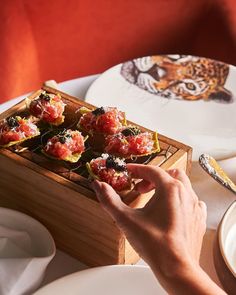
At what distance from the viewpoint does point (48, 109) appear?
1166 millimetres

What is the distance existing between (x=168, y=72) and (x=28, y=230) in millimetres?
691

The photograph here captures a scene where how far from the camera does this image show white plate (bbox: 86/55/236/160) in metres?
1.44

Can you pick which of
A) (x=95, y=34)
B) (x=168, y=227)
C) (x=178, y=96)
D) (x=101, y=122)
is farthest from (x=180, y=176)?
(x=95, y=34)

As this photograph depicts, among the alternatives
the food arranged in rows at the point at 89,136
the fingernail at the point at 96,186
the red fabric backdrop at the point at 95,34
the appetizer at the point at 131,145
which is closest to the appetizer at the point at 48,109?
the food arranged in rows at the point at 89,136

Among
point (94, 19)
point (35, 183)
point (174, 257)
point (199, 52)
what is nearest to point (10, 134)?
point (35, 183)

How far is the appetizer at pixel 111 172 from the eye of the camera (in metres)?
1.02

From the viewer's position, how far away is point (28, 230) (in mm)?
1102

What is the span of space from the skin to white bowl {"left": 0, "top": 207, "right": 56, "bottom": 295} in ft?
0.56

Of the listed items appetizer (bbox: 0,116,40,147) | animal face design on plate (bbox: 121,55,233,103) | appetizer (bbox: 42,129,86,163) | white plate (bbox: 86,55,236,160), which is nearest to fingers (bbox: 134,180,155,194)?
appetizer (bbox: 42,129,86,163)

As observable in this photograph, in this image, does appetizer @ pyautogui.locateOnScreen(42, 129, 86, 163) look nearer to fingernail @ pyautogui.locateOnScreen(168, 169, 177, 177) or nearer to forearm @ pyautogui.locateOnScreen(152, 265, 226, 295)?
fingernail @ pyautogui.locateOnScreen(168, 169, 177, 177)

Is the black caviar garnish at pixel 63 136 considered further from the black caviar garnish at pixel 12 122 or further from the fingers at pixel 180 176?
the fingers at pixel 180 176

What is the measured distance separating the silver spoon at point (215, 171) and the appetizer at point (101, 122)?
0.19 m

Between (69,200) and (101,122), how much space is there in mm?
185

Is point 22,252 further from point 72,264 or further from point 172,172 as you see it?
point 172,172
